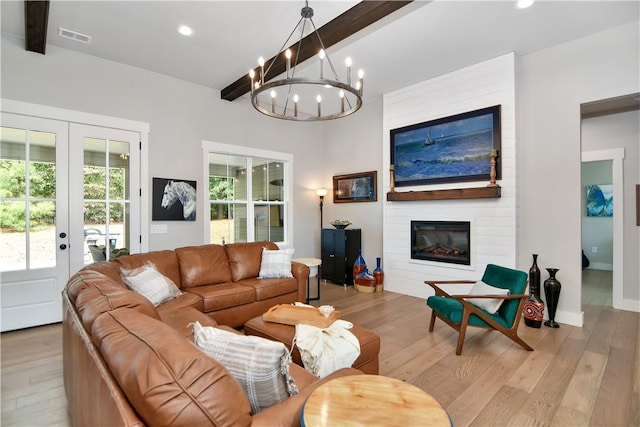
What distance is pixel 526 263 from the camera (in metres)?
3.88

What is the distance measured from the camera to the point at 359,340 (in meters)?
2.15

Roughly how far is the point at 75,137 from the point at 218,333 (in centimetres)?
382

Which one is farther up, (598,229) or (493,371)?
(598,229)

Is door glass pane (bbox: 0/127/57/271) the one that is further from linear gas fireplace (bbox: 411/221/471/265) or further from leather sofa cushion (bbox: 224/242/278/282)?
linear gas fireplace (bbox: 411/221/471/265)

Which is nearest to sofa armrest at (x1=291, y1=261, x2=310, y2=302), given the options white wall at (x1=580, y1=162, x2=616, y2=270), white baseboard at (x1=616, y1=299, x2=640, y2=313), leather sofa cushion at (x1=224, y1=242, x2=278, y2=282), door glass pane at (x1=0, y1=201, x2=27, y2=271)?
leather sofa cushion at (x1=224, y1=242, x2=278, y2=282)

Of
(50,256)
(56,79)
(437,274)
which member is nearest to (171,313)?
(50,256)

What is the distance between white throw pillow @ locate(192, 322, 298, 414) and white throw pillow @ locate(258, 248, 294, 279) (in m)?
2.69

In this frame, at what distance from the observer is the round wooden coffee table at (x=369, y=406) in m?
1.01

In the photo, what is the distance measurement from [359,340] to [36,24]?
13.5 feet

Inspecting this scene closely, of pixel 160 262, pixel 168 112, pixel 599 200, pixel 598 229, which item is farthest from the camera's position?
pixel 598 229

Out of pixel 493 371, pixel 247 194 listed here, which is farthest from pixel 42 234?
pixel 493 371

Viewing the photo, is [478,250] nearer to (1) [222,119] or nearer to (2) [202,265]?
(2) [202,265]

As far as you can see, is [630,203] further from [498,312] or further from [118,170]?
[118,170]

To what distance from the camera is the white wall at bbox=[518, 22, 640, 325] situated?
10.9 ft
